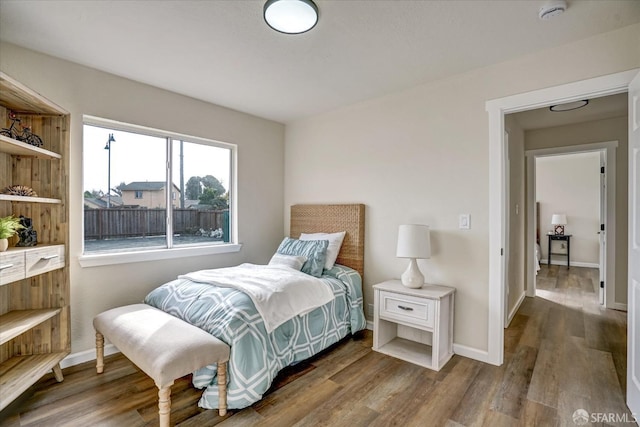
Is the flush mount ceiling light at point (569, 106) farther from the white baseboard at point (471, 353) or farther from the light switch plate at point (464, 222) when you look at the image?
the white baseboard at point (471, 353)

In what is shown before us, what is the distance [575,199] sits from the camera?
6.95 meters

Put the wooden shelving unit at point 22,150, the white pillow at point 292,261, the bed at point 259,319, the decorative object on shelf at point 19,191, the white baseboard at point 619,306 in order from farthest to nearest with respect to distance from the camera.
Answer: the white baseboard at point 619,306
the white pillow at point 292,261
the decorative object on shelf at point 19,191
the bed at point 259,319
the wooden shelving unit at point 22,150

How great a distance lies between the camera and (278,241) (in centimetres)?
423

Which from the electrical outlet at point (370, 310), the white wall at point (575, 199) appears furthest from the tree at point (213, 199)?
the white wall at point (575, 199)

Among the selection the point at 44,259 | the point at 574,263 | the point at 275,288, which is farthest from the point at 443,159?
the point at 574,263

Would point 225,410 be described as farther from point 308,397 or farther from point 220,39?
point 220,39

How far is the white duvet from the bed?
0.6 inches

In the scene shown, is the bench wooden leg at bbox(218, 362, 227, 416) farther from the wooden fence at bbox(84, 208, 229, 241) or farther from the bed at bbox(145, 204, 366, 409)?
the wooden fence at bbox(84, 208, 229, 241)

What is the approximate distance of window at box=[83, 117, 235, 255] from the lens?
9.04 feet

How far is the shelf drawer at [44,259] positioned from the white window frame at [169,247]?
0.37 m

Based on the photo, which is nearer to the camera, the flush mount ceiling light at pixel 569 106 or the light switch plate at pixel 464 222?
the light switch plate at pixel 464 222

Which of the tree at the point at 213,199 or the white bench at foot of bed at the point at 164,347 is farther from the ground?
the tree at the point at 213,199

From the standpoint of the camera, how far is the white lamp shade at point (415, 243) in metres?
2.67

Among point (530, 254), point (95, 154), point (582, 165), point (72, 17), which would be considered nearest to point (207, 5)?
point (72, 17)
